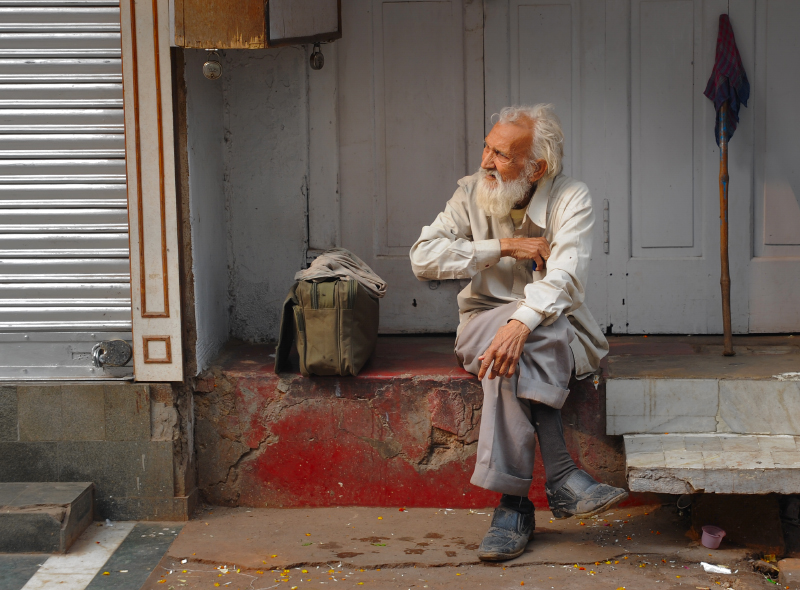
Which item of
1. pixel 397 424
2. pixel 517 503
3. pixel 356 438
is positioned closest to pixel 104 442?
pixel 356 438

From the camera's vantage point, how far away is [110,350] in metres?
3.49

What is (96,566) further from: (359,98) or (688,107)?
(688,107)

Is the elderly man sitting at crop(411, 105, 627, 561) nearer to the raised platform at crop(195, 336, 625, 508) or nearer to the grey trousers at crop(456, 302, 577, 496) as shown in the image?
the grey trousers at crop(456, 302, 577, 496)

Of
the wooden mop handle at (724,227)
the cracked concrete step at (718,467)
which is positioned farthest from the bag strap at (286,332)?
the wooden mop handle at (724,227)

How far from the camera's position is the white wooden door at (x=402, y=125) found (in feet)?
13.6

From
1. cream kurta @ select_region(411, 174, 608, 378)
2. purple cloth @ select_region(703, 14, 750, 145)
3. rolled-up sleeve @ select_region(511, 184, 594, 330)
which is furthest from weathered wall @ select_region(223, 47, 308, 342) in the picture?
purple cloth @ select_region(703, 14, 750, 145)

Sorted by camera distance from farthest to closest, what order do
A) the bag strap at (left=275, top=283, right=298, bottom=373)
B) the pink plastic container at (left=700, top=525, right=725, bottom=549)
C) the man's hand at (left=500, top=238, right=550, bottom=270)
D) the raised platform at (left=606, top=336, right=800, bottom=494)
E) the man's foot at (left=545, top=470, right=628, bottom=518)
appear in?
the bag strap at (left=275, top=283, right=298, bottom=373)
the man's hand at (left=500, top=238, right=550, bottom=270)
the pink plastic container at (left=700, top=525, right=725, bottom=549)
the raised platform at (left=606, top=336, right=800, bottom=494)
the man's foot at (left=545, top=470, right=628, bottom=518)

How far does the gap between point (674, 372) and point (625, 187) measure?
1101 millimetres

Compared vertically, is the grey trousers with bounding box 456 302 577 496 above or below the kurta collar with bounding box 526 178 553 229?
below

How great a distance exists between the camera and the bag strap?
137 inches

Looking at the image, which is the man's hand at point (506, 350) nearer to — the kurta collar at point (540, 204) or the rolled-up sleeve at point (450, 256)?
the rolled-up sleeve at point (450, 256)

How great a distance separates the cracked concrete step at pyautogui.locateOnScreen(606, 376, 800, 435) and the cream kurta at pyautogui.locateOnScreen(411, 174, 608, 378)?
0.21 metres

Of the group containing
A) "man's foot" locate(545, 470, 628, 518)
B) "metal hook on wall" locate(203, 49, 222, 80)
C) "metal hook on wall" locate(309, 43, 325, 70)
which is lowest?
"man's foot" locate(545, 470, 628, 518)

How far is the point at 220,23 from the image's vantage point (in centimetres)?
320
